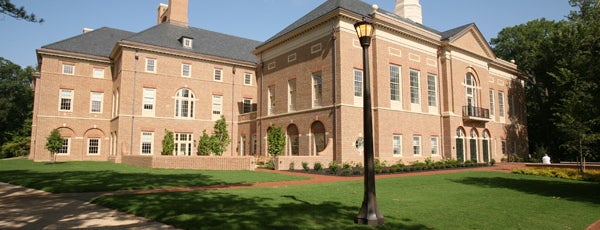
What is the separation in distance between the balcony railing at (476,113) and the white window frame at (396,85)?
7.69 m

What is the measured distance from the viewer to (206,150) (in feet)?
85.5

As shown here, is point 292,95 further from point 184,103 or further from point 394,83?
point 184,103

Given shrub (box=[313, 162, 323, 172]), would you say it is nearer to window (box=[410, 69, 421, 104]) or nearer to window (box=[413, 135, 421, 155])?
window (box=[413, 135, 421, 155])

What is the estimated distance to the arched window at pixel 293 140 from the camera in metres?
28.0

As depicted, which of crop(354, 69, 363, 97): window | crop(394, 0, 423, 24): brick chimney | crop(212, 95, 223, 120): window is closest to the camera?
crop(354, 69, 363, 97): window

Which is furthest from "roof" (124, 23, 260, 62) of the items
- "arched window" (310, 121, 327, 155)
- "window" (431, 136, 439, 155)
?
"window" (431, 136, 439, 155)

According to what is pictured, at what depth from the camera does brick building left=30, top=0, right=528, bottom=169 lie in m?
25.4

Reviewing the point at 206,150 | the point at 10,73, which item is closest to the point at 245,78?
the point at 206,150

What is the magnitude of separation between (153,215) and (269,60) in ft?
Answer: 84.2

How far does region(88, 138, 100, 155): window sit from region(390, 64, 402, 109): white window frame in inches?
1035

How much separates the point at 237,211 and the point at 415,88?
23.4 m

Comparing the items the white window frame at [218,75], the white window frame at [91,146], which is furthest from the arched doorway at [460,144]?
the white window frame at [91,146]

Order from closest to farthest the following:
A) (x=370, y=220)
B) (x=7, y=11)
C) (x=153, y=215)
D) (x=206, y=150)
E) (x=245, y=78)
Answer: (x=370, y=220)
(x=153, y=215)
(x=7, y=11)
(x=206, y=150)
(x=245, y=78)

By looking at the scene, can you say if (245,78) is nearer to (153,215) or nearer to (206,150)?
(206,150)
